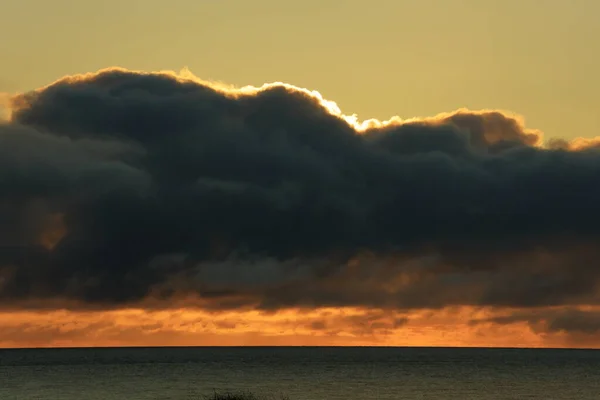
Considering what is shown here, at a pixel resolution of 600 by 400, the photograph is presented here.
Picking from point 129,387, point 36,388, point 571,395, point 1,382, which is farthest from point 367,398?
point 1,382

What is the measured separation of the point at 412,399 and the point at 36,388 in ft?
218

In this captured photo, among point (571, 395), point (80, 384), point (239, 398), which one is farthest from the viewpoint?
point (80, 384)

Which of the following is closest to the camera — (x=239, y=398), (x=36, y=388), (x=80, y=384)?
(x=239, y=398)

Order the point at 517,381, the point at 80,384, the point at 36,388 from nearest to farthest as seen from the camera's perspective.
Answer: the point at 36,388, the point at 80,384, the point at 517,381

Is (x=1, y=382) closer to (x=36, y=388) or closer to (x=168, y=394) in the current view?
(x=36, y=388)

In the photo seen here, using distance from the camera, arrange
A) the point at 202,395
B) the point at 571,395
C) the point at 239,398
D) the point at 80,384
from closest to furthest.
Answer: the point at 239,398 < the point at 202,395 < the point at 571,395 < the point at 80,384

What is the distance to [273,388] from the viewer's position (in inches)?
6565

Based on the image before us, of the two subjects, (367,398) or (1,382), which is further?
(1,382)

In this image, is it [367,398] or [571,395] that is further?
[571,395]

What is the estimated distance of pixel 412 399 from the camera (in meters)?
146

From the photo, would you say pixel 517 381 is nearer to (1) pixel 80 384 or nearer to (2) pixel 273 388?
(2) pixel 273 388

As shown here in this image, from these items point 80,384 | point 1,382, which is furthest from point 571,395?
point 1,382

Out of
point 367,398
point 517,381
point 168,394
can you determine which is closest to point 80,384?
point 168,394

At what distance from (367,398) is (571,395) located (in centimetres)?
3611
